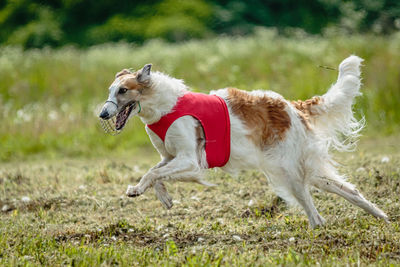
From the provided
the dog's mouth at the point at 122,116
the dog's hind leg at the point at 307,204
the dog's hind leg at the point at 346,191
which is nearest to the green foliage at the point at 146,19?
the dog's hind leg at the point at 346,191

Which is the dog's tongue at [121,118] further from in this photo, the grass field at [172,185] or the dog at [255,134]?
the grass field at [172,185]

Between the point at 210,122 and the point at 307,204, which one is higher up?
the point at 210,122

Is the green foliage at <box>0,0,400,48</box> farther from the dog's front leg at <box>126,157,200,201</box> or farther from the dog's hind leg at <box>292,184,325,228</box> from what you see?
the dog's front leg at <box>126,157,200,201</box>

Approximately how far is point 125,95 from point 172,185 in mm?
2588

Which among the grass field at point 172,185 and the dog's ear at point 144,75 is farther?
the dog's ear at point 144,75

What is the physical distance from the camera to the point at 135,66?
50.2 ft

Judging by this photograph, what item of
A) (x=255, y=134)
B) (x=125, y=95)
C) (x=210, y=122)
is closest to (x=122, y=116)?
(x=125, y=95)

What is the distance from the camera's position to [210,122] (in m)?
5.18

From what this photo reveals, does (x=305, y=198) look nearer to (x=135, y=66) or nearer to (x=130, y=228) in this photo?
(x=130, y=228)

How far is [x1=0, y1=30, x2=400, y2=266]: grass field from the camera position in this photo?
14.3ft

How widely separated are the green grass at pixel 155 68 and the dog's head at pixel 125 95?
5.98 m

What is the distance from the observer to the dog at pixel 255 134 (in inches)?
197

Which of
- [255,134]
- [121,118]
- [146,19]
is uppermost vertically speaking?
[121,118]

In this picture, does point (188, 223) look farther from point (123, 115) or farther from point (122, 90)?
point (122, 90)
